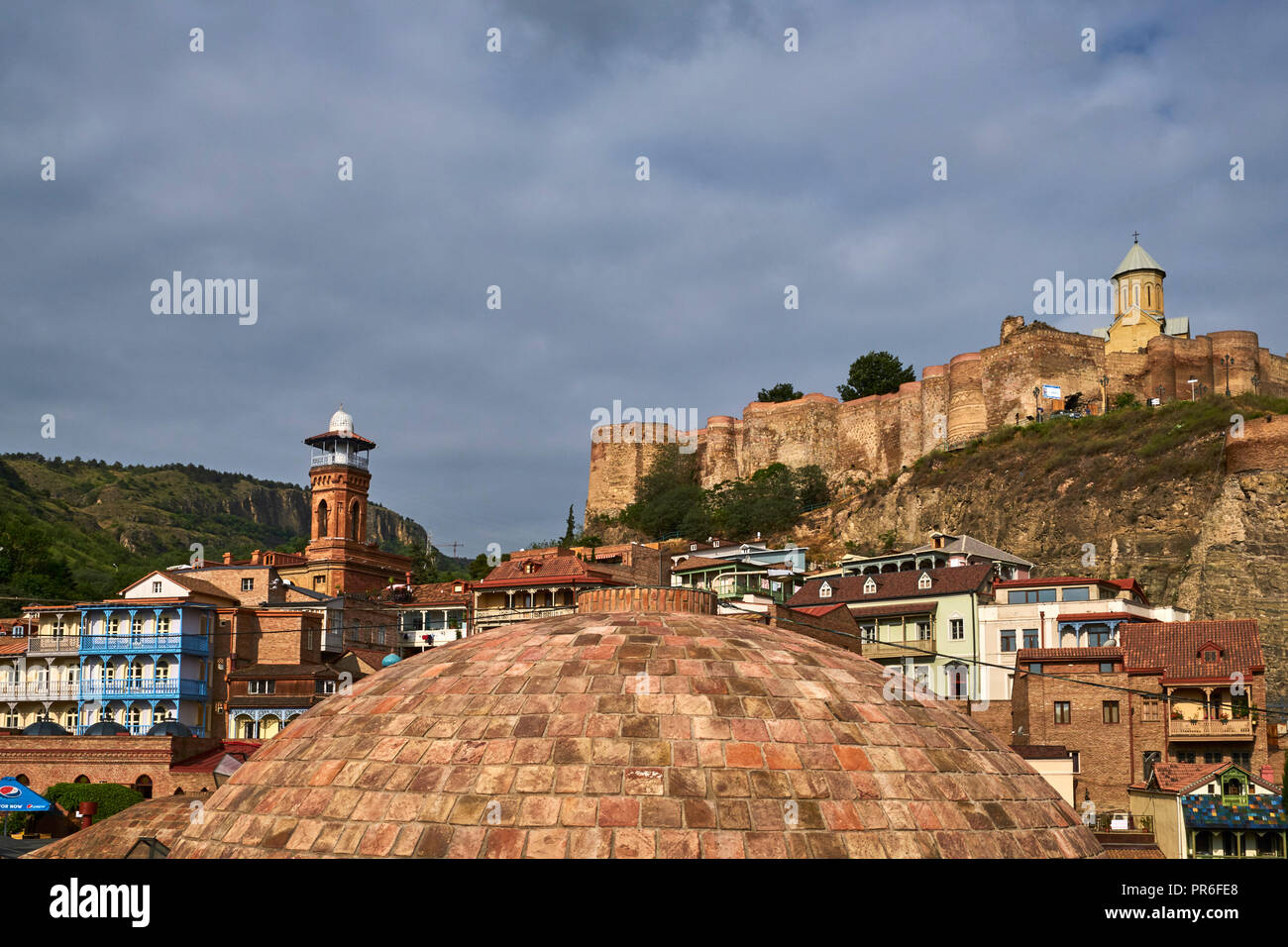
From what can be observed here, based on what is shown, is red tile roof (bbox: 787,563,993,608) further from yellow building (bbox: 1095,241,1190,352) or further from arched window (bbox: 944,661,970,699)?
yellow building (bbox: 1095,241,1190,352)

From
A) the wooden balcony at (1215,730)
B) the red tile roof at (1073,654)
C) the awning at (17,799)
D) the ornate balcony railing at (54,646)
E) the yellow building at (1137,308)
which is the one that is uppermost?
the yellow building at (1137,308)

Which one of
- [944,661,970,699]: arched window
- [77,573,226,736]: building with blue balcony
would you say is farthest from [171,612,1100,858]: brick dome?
[77,573,226,736]: building with blue balcony

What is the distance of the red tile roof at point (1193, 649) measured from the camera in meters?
43.7

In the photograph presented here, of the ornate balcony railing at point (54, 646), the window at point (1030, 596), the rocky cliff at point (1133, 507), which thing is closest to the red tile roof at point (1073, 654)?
the window at point (1030, 596)

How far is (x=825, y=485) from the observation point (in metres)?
108

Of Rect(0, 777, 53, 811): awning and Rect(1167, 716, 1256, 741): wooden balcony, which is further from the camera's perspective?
Rect(1167, 716, 1256, 741): wooden balcony

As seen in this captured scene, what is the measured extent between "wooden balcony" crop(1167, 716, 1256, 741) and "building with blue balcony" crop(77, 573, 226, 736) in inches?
1705

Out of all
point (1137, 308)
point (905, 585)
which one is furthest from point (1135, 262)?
point (905, 585)

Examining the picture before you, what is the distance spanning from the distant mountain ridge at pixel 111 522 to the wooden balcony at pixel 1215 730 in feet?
231

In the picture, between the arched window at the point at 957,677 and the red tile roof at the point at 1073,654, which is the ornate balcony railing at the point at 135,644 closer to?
the arched window at the point at 957,677

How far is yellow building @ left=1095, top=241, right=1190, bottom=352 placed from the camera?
313ft

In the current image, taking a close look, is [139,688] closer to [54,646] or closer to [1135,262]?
[54,646]

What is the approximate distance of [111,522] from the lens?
149375mm
